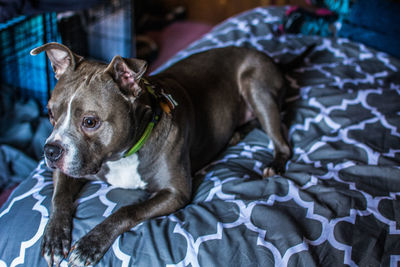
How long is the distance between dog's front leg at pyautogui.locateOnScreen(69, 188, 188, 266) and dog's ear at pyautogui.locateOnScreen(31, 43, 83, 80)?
692 millimetres

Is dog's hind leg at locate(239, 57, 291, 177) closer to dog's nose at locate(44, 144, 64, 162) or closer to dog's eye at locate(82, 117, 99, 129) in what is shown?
dog's eye at locate(82, 117, 99, 129)

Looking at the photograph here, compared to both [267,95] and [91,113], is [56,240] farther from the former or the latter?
[267,95]

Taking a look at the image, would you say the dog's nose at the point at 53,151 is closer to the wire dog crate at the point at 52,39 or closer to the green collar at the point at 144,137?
the green collar at the point at 144,137

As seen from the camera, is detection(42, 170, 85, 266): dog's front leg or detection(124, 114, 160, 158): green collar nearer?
detection(42, 170, 85, 266): dog's front leg

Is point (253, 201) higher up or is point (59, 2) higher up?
point (59, 2)

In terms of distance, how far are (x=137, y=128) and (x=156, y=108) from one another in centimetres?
15

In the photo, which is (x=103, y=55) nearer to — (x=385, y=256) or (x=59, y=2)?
(x=59, y=2)

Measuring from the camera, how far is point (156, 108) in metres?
1.81

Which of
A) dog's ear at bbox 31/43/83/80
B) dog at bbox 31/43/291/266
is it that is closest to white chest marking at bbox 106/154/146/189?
dog at bbox 31/43/291/266

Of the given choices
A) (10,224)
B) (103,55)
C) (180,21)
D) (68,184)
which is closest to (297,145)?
(68,184)

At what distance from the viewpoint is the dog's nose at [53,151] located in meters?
1.51

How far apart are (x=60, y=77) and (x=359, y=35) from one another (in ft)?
9.12

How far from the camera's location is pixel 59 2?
9.09ft

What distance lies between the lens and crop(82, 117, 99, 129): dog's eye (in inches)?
61.3
